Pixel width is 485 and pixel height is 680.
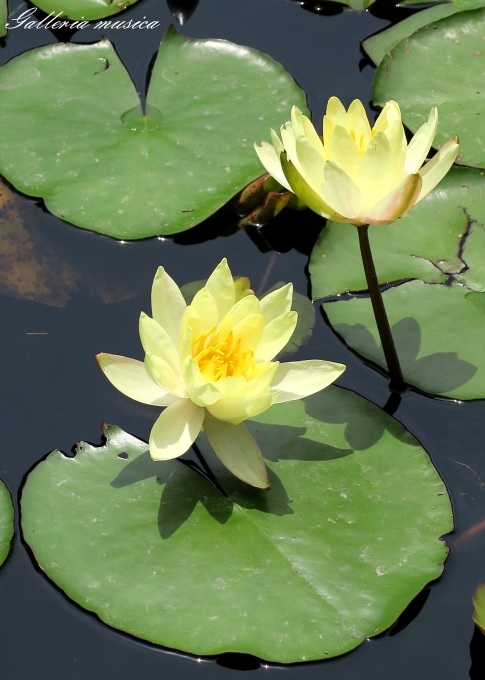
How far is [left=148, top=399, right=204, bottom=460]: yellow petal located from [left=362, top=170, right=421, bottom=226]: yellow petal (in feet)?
2.40

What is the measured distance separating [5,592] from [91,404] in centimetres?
69

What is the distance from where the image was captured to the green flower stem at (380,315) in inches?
101

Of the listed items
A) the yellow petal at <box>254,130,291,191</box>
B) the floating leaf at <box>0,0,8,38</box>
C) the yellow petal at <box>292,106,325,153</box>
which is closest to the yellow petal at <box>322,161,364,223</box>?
the yellow petal at <box>292,106,325,153</box>

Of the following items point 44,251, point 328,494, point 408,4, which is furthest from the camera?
point 408,4

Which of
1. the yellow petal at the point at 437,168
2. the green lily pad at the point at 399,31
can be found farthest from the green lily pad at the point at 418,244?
the green lily pad at the point at 399,31

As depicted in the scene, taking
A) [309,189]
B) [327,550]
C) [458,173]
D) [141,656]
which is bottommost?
[141,656]

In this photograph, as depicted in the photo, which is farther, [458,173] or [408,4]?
[408,4]

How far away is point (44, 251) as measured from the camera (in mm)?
3363

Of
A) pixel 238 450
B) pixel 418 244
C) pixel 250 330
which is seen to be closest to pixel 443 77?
pixel 418 244

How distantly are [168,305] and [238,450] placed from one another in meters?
0.47

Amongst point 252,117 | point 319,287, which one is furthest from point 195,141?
point 319,287

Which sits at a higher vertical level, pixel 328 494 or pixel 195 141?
pixel 195 141

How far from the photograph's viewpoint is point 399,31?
13.3ft

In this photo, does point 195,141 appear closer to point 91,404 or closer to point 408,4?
point 91,404
